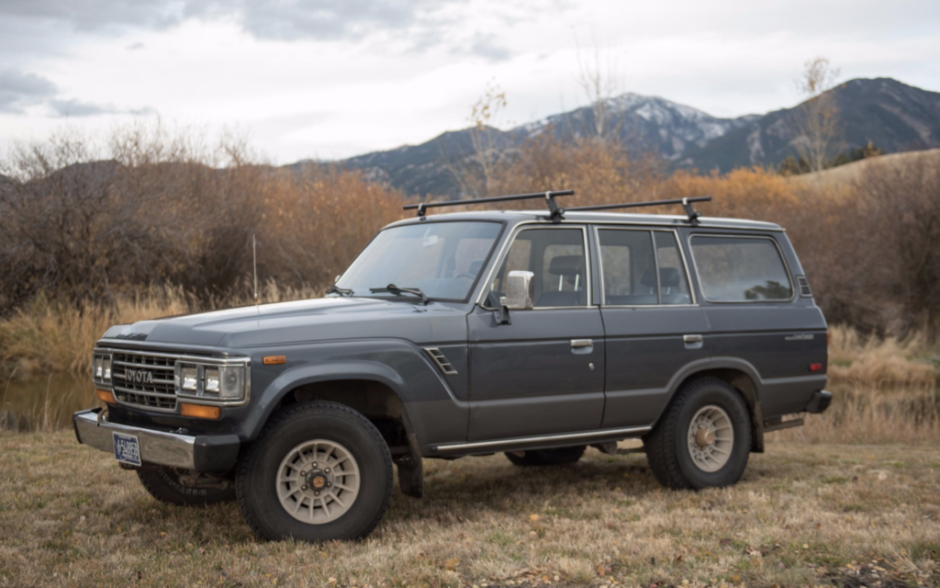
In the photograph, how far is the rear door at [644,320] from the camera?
619cm

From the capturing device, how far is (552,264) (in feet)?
20.4

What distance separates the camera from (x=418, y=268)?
6023mm

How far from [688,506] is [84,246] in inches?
568

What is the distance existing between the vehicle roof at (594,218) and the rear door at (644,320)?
0.25ft

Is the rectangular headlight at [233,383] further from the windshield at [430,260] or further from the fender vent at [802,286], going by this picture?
the fender vent at [802,286]

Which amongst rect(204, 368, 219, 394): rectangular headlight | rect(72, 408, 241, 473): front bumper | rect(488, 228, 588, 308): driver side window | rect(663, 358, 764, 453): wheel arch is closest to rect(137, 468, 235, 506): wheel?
rect(72, 408, 241, 473): front bumper

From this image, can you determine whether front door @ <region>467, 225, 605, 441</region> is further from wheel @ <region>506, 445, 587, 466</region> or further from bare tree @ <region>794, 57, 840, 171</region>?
bare tree @ <region>794, 57, 840, 171</region>

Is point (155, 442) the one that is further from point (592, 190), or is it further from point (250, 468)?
point (592, 190)

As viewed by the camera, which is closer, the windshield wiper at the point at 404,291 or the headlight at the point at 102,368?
the headlight at the point at 102,368

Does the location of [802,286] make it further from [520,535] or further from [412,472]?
[412,472]

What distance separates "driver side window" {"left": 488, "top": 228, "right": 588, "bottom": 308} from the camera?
5969 millimetres

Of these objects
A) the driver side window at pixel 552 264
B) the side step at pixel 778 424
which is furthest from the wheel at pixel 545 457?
the driver side window at pixel 552 264

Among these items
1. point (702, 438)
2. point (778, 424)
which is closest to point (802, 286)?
point (778, 424)

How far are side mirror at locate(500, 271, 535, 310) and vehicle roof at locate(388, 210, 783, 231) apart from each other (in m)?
0.59
